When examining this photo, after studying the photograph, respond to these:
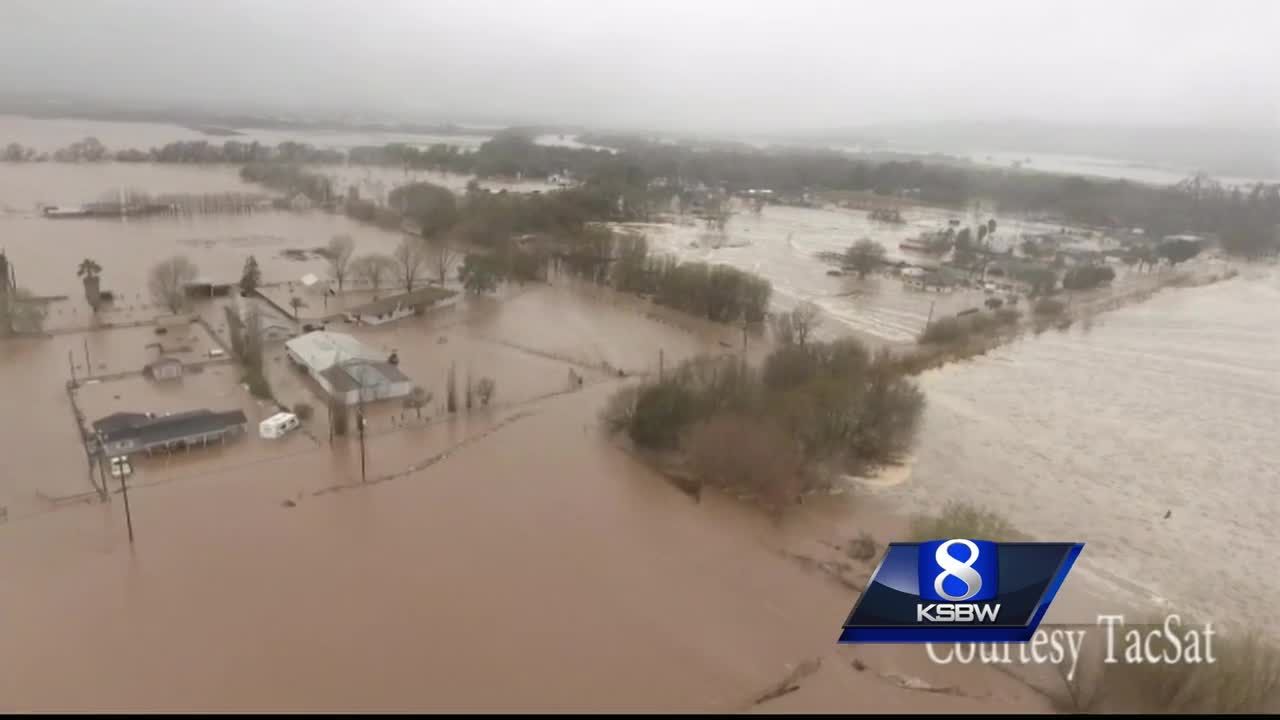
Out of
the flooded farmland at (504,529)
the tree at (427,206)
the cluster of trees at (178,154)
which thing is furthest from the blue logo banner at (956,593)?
the cluster of trees at (178,154)

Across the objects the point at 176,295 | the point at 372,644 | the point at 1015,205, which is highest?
the point at 1015,205

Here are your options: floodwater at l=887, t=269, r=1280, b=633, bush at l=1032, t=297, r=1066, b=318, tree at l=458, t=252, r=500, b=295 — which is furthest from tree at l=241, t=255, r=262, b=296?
bush at l=1032, t=297, r=1066, b=318

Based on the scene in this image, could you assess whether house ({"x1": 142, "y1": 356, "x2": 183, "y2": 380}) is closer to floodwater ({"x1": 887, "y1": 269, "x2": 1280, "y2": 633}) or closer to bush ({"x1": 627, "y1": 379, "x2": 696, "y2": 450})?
bush ({"x1": 627, "y1": 379, "x2": 696, "y2": 450})

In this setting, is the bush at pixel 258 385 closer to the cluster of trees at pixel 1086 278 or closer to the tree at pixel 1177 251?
the cluster of trees at pixel 1086 278

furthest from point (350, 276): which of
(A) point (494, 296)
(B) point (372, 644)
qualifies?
(B) point (372, 644)

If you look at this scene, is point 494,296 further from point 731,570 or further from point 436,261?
point 731,570

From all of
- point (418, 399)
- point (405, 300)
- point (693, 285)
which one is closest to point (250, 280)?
point (405, 300)
